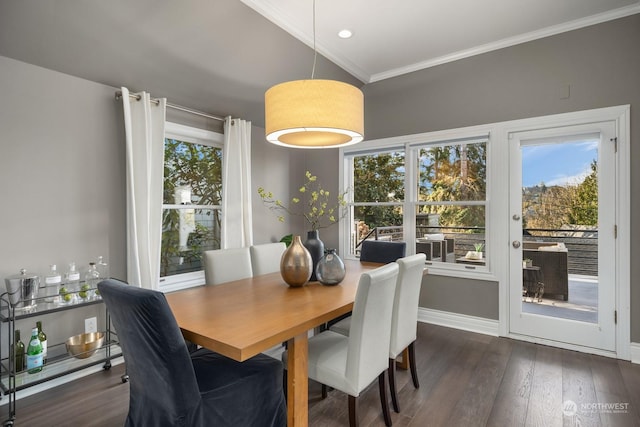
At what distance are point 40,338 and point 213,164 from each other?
2162 mm

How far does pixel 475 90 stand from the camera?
352 centimetres

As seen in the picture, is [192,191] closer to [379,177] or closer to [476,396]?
[379,177]

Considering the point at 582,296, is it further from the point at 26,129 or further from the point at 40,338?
the point at 26,129

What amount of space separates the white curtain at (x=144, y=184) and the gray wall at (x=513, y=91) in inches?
95.8

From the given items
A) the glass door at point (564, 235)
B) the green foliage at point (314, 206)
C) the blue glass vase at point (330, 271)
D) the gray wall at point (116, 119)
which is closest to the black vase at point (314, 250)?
the blue glass vase at point (330, 271)

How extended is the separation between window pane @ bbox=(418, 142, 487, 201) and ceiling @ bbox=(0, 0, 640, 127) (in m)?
0.96

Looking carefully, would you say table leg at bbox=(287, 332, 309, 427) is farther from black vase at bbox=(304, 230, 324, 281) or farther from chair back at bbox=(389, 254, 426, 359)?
black vase at bbox=(304, 230, 324, 281)

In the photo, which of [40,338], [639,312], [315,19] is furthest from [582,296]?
[40,338]

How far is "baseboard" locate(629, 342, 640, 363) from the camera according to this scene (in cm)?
278

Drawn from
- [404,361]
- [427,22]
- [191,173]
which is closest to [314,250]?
[404,361]

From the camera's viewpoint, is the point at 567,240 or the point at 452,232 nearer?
the point at 567,240

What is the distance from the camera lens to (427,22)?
2912 mm

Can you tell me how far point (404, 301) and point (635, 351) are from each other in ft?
7.37

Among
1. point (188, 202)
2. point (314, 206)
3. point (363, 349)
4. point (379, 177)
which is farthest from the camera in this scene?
point (314, 206)
